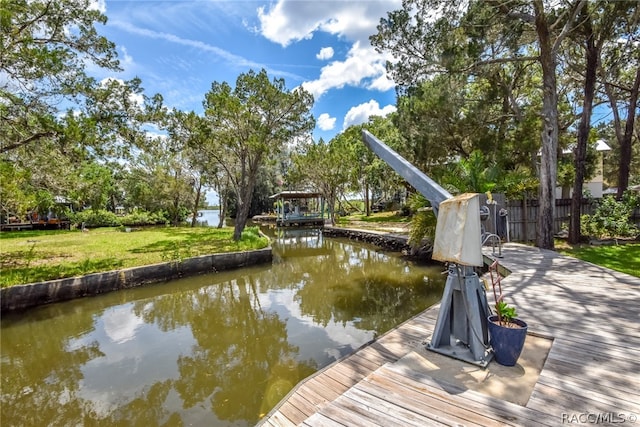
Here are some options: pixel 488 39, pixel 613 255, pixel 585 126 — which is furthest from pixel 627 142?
pixel 488 39

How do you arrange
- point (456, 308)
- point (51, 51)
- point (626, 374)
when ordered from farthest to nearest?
point (51, 51), point (456, 308), point (626, 374)

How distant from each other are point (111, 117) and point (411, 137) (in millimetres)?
11731

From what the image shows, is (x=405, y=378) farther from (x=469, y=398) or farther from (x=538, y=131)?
(x=538, y=131)

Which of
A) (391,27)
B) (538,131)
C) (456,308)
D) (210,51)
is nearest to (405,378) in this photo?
(456,308)

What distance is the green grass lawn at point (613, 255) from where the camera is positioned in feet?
19.6

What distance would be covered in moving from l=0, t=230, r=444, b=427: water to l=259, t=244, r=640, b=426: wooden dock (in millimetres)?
1065

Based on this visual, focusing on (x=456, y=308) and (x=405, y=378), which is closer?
(x=405, y=378)

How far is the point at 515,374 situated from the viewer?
2496 millimetres

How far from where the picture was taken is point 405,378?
239cm

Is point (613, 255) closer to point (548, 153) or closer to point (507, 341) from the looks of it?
point (548, 153)

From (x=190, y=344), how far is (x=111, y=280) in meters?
3.90

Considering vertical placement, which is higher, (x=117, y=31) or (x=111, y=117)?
(x=117, y=31)

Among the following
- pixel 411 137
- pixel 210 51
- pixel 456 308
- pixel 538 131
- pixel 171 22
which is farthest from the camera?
pixel 411 137

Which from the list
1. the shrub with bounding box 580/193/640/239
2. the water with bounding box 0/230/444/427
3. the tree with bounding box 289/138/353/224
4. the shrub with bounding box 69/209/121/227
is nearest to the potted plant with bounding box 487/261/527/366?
the water with bounding box 0/230/444/427
